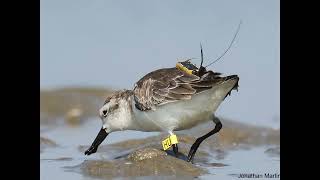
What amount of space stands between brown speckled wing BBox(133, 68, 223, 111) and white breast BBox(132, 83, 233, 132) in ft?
0.26

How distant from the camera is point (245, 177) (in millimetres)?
9242

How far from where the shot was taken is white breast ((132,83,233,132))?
9.13 metres

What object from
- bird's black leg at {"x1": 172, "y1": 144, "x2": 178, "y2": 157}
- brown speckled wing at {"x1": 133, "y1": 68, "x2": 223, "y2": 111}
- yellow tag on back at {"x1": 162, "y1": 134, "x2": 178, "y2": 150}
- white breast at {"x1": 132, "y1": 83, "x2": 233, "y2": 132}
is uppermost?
brown speckled wing at {"x1": 133, "y1": 68, "x2": 223, "y2": 111}

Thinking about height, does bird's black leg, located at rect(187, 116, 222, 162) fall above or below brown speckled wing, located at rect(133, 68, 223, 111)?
below

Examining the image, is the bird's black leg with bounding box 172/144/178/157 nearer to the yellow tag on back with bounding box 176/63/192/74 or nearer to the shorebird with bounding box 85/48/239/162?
the shorebird with bounding box 85/48/239/162

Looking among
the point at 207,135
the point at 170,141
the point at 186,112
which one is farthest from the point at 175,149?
the point at 186,112

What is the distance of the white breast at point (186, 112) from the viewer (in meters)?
9.13

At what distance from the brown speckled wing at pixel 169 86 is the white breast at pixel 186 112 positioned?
8 centimetres

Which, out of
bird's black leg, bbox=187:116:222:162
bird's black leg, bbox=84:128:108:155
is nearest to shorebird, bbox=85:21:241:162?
bird's black leg, bbox=187:116:222:162

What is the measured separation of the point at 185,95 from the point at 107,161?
4.02 ft

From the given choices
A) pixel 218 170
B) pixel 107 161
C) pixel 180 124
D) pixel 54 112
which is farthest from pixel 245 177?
pixel 54 112

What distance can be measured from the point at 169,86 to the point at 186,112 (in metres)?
0.34

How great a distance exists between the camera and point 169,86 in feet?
30.1

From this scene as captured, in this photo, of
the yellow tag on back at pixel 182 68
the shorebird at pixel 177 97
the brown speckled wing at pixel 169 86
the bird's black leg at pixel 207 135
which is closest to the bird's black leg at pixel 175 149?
the shorebird at pixel 177 97
